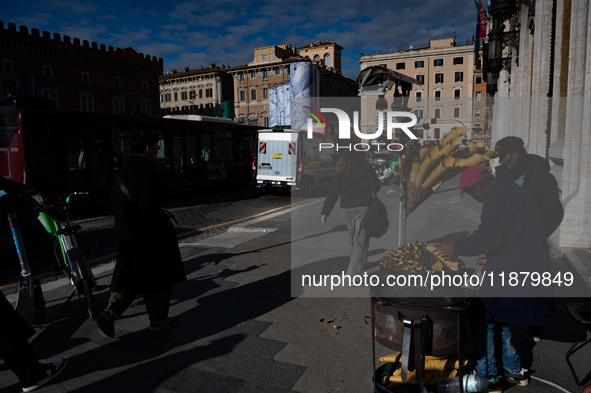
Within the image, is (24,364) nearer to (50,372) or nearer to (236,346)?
(50,372)

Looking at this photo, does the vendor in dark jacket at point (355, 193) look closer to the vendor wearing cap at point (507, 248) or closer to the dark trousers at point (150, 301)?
the dark trousers at point (150, 301)

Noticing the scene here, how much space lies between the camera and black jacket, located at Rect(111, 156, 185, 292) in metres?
3.97

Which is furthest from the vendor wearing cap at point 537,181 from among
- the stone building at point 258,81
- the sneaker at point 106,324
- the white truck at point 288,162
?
the stone building at point 258,81

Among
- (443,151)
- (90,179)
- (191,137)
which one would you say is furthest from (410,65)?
(443,151)

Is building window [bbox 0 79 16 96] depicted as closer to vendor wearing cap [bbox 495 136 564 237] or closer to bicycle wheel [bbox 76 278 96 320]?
bicycle wheel [bbox 76 278 96 320]

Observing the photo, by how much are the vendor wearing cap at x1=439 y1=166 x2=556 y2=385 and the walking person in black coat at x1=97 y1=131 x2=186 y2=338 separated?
8.82 feet

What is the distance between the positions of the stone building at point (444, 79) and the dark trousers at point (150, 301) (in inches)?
2898

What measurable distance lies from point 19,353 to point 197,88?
8241 centimetres

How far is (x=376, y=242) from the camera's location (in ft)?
26.8

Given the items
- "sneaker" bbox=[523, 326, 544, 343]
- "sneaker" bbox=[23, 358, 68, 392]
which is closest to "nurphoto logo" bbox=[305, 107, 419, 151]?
"sneaker" bbox=[523, 326, 544, 343]

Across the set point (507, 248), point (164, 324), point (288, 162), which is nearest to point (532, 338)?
point (507, 248)

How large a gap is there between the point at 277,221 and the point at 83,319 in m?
6.37

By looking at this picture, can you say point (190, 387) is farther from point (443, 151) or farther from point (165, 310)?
point (443, 151)

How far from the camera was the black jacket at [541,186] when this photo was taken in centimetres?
497
